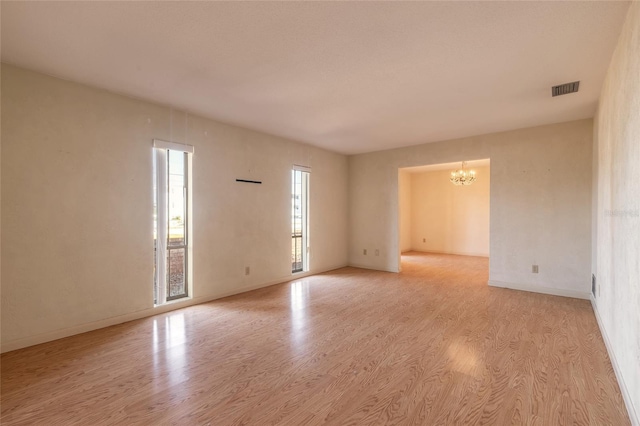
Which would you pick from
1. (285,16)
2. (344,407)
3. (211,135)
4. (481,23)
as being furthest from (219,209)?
(481,23)

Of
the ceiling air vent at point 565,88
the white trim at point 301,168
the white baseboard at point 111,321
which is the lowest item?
the white baseboard at point 111,321

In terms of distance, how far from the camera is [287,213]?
547cm

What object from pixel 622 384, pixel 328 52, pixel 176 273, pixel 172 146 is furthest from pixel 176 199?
pixel 622 384

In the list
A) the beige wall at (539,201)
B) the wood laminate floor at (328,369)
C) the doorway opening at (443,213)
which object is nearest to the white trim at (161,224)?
the wood laminate floor at (328,369)

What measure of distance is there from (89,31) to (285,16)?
1.51 metres

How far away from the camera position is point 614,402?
1.97 meters

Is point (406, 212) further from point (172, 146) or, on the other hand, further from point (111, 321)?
point (111, 321)

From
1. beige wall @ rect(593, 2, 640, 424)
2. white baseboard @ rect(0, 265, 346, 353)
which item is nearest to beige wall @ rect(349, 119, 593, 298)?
beige wall @ rect(593, 2, 640, 424)

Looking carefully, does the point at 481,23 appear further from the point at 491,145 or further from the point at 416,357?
the point at 491,145

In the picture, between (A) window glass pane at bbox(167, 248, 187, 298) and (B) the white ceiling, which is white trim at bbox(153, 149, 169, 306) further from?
(B) the white ceiling

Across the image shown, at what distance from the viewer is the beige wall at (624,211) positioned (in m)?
1.77

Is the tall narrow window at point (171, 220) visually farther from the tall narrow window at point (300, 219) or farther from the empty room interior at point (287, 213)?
the tall narrow window at point (300, 219)

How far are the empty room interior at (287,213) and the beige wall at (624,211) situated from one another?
4 centimetres

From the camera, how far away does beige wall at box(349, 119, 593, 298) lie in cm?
431
